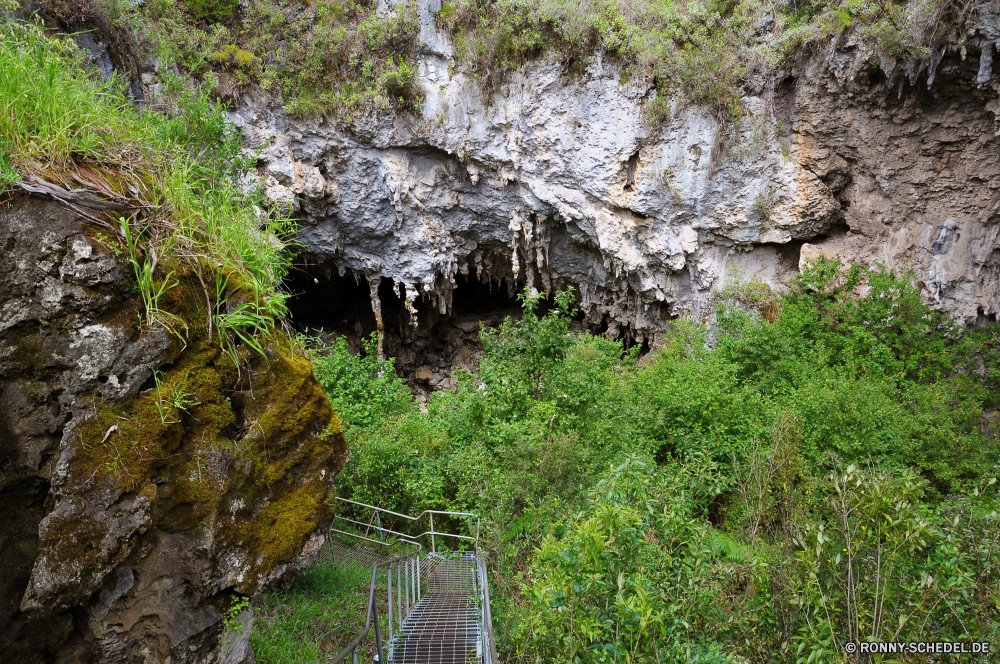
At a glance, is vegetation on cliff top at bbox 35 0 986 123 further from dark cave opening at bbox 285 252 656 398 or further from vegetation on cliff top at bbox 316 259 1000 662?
dark cave opening at bbox 285 252 656 398

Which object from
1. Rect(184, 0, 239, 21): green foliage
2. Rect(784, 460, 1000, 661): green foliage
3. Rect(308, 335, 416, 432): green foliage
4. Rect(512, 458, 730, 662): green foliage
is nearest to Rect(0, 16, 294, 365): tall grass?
Rect(512, 458, 730, 662): green foliage

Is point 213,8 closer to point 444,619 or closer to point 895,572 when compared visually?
point 444,619

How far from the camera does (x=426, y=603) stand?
16.1ft

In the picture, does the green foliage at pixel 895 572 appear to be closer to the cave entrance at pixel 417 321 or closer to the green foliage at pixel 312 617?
the green foliage at pixel 312 617

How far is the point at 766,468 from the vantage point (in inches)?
204

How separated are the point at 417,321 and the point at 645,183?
7.86m

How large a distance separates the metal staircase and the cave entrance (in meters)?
9.39

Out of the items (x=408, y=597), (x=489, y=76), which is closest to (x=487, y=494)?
(x=408, y=597)

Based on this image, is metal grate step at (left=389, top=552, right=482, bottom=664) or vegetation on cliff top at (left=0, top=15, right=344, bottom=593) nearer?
vegetation on cliff top at (left=0, top=15, right=344, bottom=593)

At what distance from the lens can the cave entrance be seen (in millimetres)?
15820

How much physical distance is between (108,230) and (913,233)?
1254cm

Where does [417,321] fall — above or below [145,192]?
below

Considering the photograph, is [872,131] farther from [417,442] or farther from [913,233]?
[417,442]

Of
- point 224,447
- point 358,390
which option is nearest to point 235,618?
point 224,447
